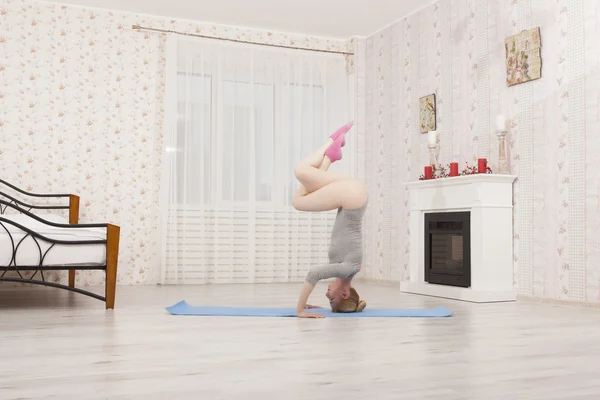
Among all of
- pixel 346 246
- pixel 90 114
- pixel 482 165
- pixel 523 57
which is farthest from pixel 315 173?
pixel 90 114

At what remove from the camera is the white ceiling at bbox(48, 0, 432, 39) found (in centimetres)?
579

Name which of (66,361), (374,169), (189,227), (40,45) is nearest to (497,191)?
(374,169)

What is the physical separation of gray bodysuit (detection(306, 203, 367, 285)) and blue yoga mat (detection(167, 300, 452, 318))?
0.27 m

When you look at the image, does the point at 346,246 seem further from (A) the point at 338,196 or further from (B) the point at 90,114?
(B) the point at 90,114

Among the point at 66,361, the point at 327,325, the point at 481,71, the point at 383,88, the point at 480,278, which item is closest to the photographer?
the point at 66,361

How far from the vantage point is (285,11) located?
6004mm

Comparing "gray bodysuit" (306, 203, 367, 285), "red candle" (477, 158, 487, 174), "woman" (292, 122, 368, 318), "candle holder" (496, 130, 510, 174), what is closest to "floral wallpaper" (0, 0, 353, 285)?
"woman" (292, 122, 368, 318)

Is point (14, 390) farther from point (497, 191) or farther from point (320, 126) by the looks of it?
point (320, 126)

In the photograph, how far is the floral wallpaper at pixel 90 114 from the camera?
5.64 meters

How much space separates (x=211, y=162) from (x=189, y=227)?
65cm

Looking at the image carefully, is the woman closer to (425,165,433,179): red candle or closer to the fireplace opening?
the fireplace opening

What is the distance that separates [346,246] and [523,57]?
7.21 ft

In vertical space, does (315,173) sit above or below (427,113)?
below

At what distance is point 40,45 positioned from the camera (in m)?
5.74
